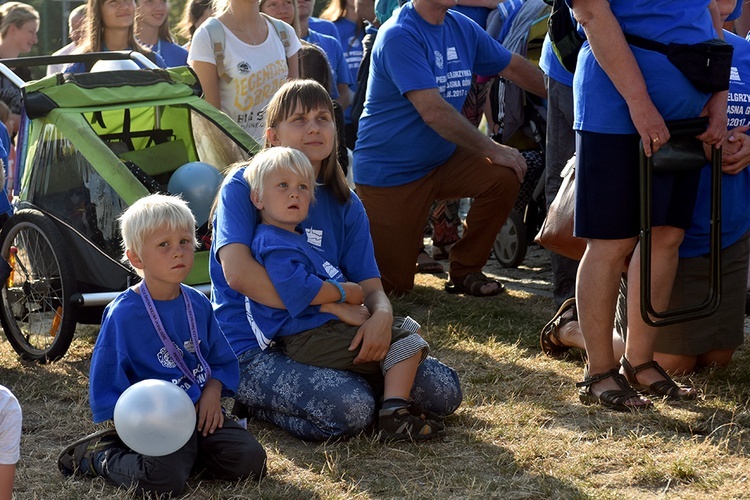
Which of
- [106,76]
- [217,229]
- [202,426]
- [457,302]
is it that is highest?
[106,76]

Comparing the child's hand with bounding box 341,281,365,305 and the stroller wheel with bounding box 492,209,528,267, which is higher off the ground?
the child's hand with bounding box 341,281,365,305

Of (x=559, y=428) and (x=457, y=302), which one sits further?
(x=457, y=302)

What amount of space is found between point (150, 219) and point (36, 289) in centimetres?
197

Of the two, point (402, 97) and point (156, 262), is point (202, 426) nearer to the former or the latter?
point (156, 262)

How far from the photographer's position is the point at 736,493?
333 centimetres

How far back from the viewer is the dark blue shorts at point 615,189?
13.5 ft

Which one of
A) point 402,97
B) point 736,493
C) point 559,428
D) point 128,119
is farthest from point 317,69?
point 736,493

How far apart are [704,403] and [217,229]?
1890mm

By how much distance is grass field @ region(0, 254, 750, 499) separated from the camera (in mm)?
3426

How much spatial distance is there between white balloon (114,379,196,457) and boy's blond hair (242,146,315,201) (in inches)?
36.1

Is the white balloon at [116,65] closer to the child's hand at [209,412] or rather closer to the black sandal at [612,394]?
the child's hand at [209,412]

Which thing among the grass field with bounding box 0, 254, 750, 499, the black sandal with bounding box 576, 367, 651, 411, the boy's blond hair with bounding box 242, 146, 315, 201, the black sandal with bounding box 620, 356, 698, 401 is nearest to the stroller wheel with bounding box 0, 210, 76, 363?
the grass field with bounding box 0, 254, 750, 499

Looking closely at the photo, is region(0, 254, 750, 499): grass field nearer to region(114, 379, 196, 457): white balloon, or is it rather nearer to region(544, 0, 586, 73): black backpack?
region(114, 379, 196, 457): white balloon

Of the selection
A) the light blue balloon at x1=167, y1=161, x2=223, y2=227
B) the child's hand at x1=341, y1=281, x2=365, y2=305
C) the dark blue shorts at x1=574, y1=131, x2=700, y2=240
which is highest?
the dark blue shorts at x1=574, y1=131, x2=700, y2=240
